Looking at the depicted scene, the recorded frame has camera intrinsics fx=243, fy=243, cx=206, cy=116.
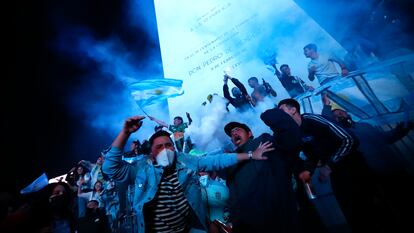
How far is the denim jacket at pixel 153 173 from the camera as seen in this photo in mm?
2277

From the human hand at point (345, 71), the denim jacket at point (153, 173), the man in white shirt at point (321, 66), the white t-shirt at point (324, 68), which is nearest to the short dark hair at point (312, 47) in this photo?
the man in white shirt at point (321, 66)

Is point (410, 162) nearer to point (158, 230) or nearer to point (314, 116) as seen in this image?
point (314, 116)

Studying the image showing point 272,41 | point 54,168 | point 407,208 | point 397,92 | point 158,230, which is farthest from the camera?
point 54,168

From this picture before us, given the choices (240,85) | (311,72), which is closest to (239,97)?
(240,85)

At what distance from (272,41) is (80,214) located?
19.2ft

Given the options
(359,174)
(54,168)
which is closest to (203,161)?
(359,174)

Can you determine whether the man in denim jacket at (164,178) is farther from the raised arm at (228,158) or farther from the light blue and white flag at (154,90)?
the light blue and white flag at (154,90)

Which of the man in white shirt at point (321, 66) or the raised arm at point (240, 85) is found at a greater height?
the raised arm at point (240, 85)

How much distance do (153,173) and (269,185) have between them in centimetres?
122

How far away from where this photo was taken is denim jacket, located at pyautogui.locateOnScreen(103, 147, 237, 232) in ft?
7.47

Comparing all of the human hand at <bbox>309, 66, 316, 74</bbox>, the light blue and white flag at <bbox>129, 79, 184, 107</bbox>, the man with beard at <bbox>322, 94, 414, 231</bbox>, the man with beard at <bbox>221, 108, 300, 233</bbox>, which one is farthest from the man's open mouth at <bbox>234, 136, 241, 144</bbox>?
the light blue and white flag at <bbox>129, 79, 184, 107</bbox>

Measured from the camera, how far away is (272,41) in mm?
5926

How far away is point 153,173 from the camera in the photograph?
2.53 metres

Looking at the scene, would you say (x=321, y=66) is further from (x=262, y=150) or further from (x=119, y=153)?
(x=119, y=153)
